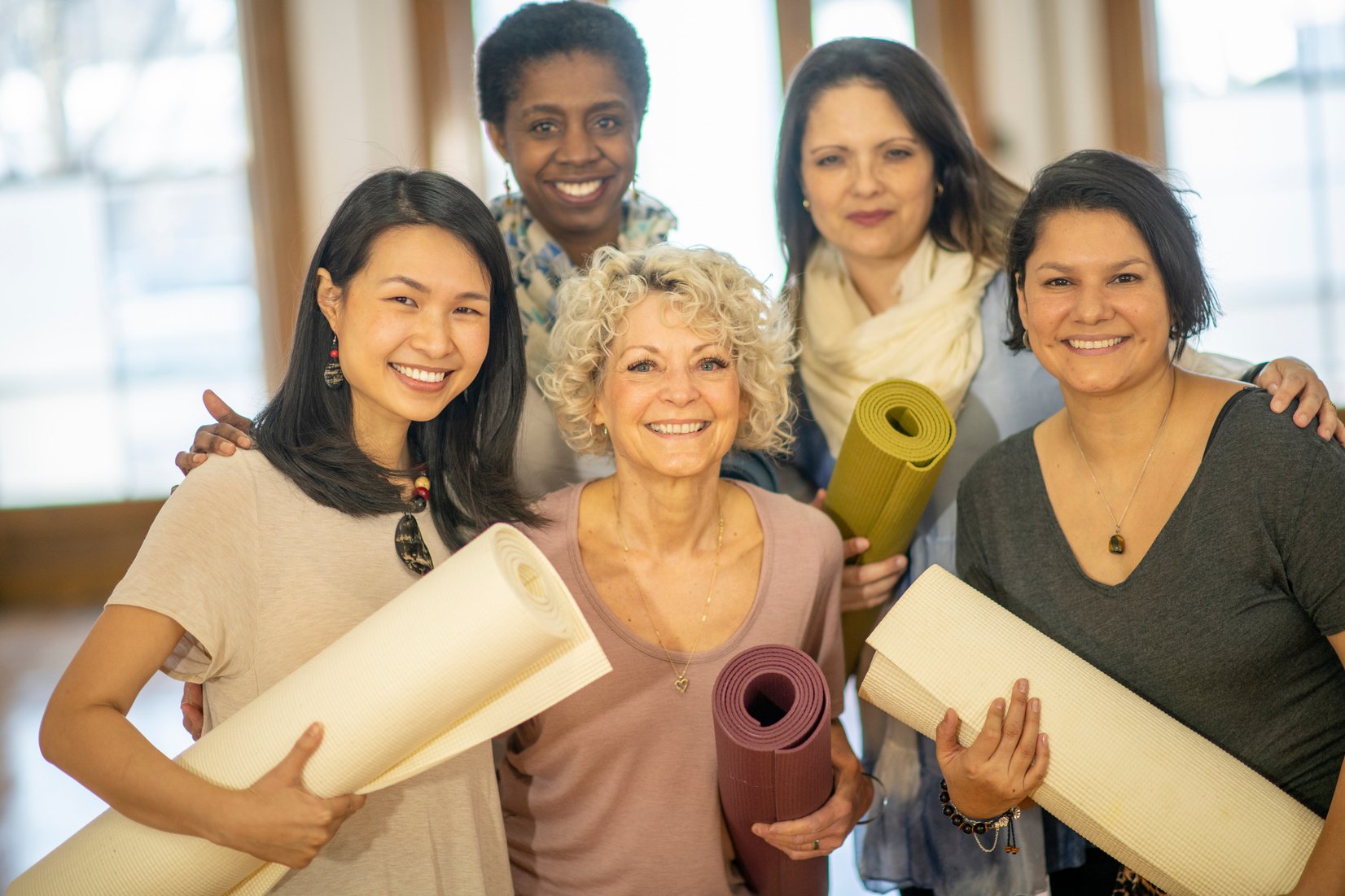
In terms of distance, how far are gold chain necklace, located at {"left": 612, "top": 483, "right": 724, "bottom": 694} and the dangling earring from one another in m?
0.50

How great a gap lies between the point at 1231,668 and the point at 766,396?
809mm

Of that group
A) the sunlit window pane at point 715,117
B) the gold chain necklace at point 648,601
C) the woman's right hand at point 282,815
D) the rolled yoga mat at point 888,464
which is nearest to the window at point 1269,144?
the sunlit window pane at point 715,117

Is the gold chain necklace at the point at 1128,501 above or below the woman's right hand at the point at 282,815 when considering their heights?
above

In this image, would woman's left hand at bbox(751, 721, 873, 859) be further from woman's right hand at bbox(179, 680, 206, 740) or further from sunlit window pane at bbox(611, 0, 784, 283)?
sunlit window pane at bbox(611, 0, 784, 283)

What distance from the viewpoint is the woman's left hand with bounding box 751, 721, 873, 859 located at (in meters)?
1.60

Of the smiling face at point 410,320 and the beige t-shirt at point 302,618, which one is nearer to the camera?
the beige t-shirt at point 302,618

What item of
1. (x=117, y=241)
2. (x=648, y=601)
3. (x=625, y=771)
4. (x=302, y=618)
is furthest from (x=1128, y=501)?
(x=117, y=241)

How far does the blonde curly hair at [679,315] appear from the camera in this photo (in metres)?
1.81

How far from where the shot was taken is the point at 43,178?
562 centimetres

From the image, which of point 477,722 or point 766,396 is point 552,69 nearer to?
point 766,396

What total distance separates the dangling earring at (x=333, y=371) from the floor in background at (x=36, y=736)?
1.76 m

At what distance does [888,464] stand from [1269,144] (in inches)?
181

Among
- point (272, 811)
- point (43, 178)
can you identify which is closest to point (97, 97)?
point (43, 178)

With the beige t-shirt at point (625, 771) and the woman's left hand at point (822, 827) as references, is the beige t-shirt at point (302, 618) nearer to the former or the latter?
the beige t-shirt at point (625, 771)
